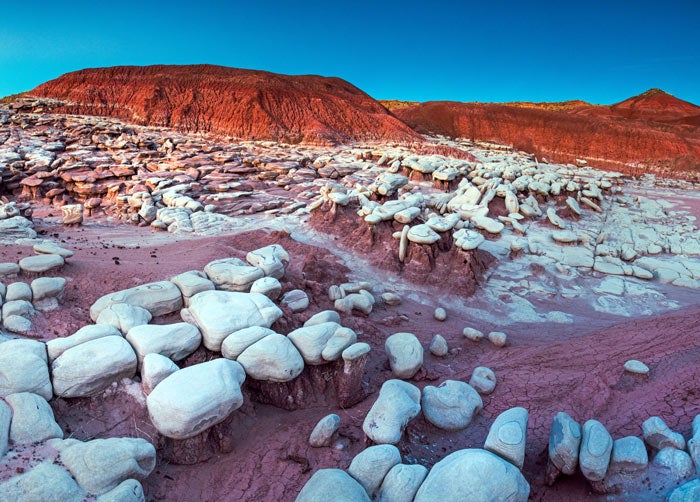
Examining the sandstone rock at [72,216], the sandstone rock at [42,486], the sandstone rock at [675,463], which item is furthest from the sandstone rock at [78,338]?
the sandstone rock at [72,216]

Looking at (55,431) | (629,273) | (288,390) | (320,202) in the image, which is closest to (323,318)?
(288,390)

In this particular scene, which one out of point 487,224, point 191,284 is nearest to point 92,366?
point 191,284

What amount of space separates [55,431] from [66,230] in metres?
7.00

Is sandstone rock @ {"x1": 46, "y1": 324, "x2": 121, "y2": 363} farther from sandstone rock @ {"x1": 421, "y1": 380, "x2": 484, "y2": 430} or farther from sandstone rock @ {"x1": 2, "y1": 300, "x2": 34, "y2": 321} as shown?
sandstone rock @ {"x1": 421, "y1": 380, "x2": 484, "y2": 430}

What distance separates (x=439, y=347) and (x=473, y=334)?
688 millimetres

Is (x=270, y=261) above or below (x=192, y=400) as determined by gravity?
above

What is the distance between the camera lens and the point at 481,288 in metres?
7.13

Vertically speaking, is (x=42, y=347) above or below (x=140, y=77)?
below

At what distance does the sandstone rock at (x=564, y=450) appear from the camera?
2.93m

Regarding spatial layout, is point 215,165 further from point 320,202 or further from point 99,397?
point 99,397

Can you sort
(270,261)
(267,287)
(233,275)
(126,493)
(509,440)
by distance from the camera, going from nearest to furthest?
(126,493) < (509,440) < (267,287) < (233,275) < (270,261)

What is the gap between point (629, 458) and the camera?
9.42 ft

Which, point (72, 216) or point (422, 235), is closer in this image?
point (422, 235)

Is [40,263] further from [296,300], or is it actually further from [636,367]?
[636,367]
